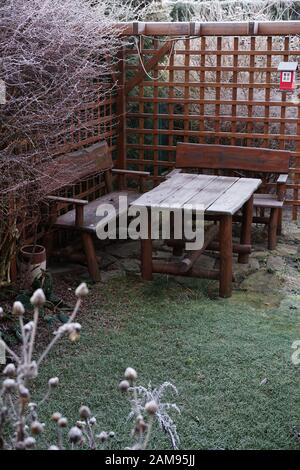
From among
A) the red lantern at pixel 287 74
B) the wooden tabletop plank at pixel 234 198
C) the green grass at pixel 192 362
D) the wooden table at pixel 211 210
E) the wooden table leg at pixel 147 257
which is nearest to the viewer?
the green grass at pixel 192 362

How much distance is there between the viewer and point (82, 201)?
4.66 m

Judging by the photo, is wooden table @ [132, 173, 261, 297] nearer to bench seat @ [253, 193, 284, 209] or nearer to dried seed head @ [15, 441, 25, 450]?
bench seat @ [253, 193, 284, 209]

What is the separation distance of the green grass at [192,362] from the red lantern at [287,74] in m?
2.26

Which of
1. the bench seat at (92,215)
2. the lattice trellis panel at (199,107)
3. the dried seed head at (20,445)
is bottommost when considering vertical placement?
the bench seat at (92,215)

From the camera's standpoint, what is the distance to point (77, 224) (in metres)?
4.77

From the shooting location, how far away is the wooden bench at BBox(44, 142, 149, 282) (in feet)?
15.3

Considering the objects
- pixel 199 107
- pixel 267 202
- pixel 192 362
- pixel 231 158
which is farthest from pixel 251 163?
pixel 192 362

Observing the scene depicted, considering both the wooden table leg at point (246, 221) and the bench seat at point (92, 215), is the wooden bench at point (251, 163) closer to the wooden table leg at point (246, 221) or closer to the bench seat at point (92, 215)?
the wooden table leg at point (246, 221)

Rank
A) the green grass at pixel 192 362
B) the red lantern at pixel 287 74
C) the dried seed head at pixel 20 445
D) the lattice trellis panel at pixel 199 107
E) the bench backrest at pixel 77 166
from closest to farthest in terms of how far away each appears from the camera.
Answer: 1. the dried seed head at pixel 20 445
2. the green grass at pixel 192 362
3. the bench backrest at pixel 77 166
4. the red lantern at pixel 287 74
5. the lattice trellis panel at pixel 199 107

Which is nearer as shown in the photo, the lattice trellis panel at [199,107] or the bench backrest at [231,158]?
the bench backrest at [231,158]

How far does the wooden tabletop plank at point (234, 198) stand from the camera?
14.7 ft

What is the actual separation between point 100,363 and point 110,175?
2639 mm

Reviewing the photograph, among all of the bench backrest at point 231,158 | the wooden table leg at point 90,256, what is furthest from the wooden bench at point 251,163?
the wooden table leg at point 90,256
